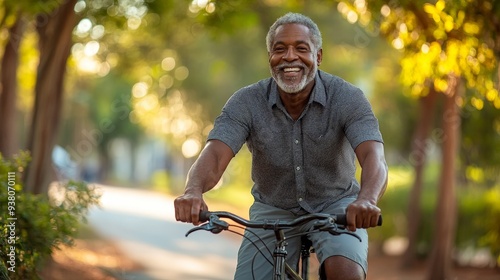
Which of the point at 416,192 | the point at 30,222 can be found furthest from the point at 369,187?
the point at 416,192

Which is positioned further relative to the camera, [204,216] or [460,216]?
[460,216]

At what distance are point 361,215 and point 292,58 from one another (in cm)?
98

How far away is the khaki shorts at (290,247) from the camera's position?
4.46 metres

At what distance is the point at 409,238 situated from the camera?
18.4m

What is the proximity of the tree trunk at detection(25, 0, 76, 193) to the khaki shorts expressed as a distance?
7.56 m

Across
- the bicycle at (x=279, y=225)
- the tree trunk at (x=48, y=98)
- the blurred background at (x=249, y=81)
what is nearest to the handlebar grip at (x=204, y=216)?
the bicycle at (x=279, y=225)

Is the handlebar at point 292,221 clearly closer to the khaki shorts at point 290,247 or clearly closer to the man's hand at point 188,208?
the man's hand at point 188,208

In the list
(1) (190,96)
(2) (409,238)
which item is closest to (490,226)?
(2) (409,238)

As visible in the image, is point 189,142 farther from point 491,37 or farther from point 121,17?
point 491,37

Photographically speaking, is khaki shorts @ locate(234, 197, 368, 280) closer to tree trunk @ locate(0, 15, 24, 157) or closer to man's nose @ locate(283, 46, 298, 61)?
man's nose @ locate(283, 46, 298, 61)

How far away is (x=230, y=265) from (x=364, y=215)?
1264 cm

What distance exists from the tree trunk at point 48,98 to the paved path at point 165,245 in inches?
33.9

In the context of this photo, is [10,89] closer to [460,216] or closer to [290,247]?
[460,216]

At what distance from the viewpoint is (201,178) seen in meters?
4.64
